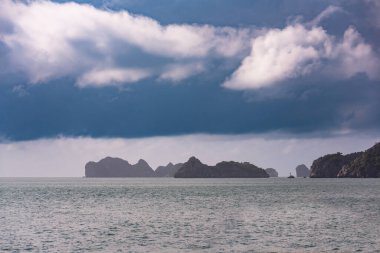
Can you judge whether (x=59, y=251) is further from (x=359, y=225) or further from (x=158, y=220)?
(x=359, y=225)

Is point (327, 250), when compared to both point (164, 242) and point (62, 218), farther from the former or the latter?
point (62, 218)

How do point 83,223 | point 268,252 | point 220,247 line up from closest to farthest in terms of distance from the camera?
point 268,252, point 220,247, point 83,223

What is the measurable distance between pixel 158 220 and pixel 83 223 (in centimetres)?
1305

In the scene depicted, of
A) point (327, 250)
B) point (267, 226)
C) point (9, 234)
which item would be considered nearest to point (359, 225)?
point (267, 226)

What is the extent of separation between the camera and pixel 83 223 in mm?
83438

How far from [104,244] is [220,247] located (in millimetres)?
14476

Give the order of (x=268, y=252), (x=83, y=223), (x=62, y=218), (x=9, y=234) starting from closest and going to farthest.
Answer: (x=268, y=252), (x=9, y=234), (x=83, y=223), (x=62, y=218)

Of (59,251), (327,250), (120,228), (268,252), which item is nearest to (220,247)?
(268,252)

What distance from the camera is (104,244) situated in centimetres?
6038

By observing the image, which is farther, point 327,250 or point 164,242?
point 164,242

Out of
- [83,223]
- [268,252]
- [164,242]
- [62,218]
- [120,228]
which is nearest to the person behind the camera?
[268,252]

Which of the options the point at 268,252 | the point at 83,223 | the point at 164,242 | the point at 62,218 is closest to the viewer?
the point at 268,252

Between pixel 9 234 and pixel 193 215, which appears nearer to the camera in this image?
pixel 9 234

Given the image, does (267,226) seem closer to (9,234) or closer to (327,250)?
(327,250)
